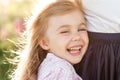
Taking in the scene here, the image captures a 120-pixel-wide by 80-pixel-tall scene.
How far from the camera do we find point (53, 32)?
10.6ft

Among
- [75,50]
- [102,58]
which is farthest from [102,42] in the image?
[75,50]

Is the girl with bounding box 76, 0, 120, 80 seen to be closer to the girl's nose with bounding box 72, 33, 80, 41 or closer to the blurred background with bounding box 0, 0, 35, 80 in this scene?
the girl's nose with bounding box 72, 33, 80, 41

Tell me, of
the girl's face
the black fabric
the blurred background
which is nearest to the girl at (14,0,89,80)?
the girl's face

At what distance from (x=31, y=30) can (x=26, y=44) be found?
125 mm

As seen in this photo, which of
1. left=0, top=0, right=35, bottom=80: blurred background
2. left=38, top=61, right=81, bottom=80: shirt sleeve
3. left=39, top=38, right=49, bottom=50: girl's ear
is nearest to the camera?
left=38, top=61, right=81, bottom=80: shirt sleeve

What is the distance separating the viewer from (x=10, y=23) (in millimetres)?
7539

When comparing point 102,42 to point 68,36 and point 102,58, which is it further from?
point 68,36

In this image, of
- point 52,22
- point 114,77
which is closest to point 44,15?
point 52,22

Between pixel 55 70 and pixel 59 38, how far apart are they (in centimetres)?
17

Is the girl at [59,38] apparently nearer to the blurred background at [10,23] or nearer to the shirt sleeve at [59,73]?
the shirt sleeve at [59,73]

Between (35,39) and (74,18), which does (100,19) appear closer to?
(74,18)

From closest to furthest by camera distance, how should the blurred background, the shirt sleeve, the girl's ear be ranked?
the shirt sleeve < the girl's ear < the blurred background

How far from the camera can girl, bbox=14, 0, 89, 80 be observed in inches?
126

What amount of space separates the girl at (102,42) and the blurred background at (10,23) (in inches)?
99.9
